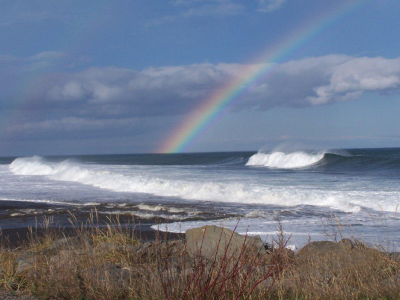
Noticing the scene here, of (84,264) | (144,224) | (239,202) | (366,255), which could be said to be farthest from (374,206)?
(84,264)

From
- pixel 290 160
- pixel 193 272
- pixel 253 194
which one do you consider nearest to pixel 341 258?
pixel 193 272

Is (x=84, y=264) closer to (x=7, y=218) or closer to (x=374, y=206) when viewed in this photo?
(x=7, y=218)

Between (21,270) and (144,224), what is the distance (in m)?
7.21

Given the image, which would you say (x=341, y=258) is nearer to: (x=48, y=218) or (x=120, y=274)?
(x=120, y=274)

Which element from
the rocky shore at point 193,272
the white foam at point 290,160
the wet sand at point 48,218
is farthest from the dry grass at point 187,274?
the white foam at point 290,160

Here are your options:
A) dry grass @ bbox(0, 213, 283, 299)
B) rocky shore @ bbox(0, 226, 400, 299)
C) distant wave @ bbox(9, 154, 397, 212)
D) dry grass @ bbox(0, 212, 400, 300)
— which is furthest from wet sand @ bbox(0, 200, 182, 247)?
distant wave @ bbox(9, 154, 397, 212)

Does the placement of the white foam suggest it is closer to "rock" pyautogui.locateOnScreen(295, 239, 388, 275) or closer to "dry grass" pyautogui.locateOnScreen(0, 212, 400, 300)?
"rock" pyautogui.locateOnScreen(295, 239, 388, 275)

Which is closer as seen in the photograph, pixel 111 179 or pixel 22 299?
pixel 22 299

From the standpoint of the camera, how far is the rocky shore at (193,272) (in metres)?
4.38

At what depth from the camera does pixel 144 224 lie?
13.6 metres

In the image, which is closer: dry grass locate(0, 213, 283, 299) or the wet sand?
dry grass locate(0, 213, 283, 299)

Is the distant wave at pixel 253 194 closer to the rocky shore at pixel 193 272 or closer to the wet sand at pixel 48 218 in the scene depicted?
the wet sand at pixel 48 218

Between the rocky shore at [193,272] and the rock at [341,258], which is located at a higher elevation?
the rocky shore at [193,272]

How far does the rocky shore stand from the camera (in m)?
4.38
